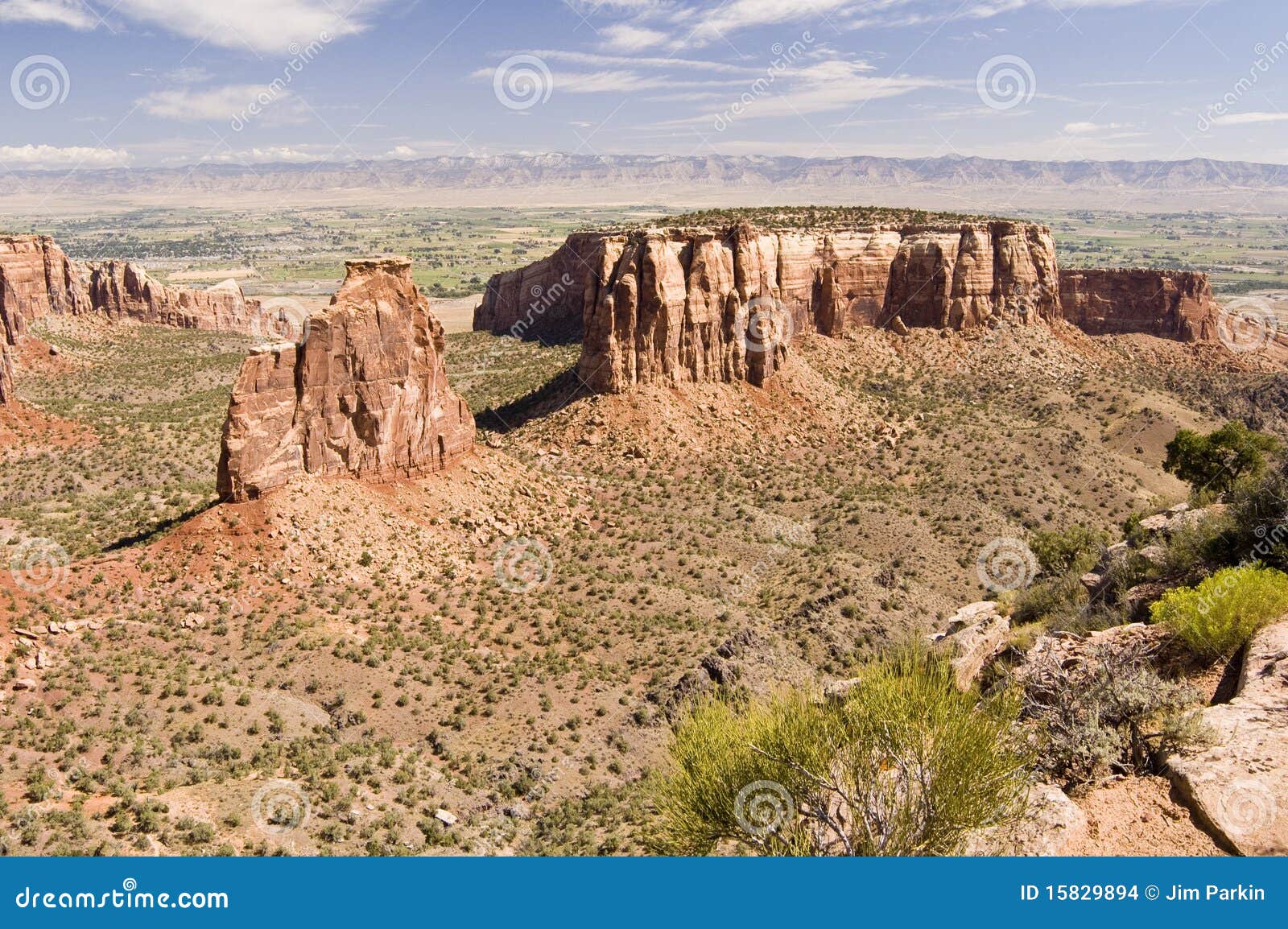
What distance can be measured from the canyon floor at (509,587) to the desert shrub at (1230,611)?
5056mm

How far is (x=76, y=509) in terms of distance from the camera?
45.1 m

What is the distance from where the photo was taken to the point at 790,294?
63.7m

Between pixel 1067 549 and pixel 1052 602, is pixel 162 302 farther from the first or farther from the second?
pixel 1052 602

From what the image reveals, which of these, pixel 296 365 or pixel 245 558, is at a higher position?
pixel 296 365

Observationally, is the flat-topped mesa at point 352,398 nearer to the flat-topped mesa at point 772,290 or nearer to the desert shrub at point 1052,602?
the flat-topped mesa at point 772,290

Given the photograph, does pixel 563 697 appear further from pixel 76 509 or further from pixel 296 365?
pixel 76 509

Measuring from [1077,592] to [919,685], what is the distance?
50.7 feet

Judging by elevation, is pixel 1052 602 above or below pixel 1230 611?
below

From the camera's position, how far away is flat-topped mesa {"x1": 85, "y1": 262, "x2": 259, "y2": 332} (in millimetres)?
102688

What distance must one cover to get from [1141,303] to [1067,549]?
62.0 metres

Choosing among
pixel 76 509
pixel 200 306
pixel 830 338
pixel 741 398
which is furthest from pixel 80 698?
pixel 200 306

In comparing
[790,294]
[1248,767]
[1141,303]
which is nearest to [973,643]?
[1248,767]

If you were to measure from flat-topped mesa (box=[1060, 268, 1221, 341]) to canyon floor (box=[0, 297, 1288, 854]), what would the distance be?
17881 millimetres

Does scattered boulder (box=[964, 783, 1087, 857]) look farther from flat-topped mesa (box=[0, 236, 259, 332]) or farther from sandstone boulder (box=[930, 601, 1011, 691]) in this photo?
flat-topped mesa (box=[0, 236, 259, 332])
